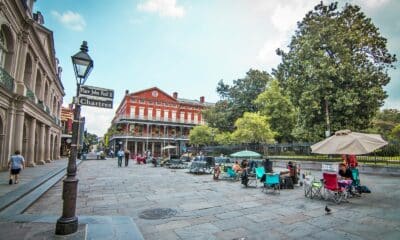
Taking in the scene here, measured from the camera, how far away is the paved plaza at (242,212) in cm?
464

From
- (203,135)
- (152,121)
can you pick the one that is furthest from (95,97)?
→ (152,121)

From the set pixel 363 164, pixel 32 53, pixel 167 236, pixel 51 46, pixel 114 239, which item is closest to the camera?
pixel 114 239

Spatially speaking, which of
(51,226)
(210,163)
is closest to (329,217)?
(51,226)

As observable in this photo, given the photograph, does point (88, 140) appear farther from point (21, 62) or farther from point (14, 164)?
point (14, 164)

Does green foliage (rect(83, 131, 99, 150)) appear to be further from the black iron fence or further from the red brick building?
the black iron fence

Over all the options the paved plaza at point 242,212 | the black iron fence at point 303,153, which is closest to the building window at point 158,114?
the black iron fence at point 303,153

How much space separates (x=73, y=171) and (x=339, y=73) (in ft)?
64.8

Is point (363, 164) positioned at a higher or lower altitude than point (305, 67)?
lower

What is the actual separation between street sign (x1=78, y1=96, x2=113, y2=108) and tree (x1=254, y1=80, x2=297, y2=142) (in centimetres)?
2773

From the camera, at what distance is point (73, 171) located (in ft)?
14.4

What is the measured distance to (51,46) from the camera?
73.3ft

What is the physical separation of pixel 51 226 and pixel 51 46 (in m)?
22.9

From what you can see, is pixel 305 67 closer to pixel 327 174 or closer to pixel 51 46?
pixel 327 174

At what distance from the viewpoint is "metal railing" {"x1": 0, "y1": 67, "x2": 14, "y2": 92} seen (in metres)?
12.2
